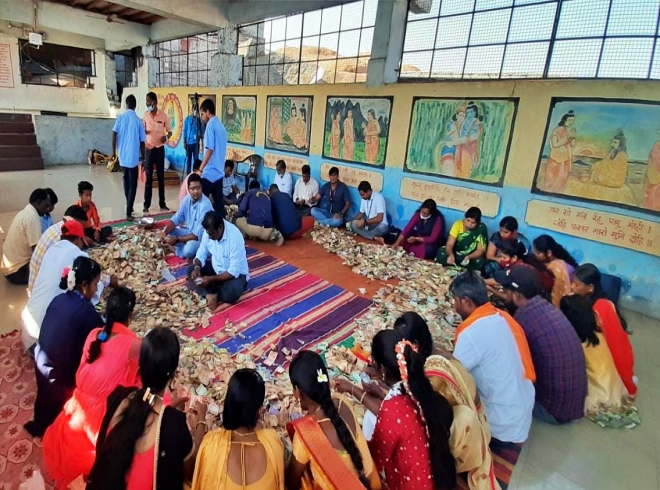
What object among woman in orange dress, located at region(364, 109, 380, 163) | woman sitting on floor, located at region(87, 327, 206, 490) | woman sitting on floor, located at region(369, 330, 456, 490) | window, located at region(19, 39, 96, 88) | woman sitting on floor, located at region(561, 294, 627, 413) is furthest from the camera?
window, located at region(19, 39, 96, 88)

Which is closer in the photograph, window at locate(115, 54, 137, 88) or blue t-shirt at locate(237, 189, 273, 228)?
blue t-shirt at locate(237, 189, 273, 228)

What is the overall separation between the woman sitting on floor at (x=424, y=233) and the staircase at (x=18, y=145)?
398 inches

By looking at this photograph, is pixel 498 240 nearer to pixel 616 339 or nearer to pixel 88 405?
pixel 616 339

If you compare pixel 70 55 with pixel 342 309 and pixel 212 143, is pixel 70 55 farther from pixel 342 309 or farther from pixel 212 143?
pixel 342 309

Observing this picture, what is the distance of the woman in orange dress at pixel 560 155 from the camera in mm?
4816

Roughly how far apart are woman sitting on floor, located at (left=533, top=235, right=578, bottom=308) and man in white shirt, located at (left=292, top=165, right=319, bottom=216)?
13.7 feet

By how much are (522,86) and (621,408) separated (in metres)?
4.08

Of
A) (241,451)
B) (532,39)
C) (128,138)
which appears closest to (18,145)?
(128,138)

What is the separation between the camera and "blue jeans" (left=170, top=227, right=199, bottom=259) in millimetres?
4695

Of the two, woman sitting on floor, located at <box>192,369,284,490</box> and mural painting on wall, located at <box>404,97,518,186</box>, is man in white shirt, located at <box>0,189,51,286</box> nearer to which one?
woman sitting on floor, located at <box>192,369,284,490</box>

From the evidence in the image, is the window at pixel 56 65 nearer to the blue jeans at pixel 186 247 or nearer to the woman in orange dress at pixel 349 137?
the woman in orange dress at pixel 349 137

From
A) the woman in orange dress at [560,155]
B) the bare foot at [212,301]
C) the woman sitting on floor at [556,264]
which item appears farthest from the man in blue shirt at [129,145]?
the woman in orange dress at [560,155]

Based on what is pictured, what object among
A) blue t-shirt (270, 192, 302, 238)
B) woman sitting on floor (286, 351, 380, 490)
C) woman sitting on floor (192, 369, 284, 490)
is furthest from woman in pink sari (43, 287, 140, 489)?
blue t-shirt (270, 192, 302, 238)

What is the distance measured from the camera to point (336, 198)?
A: 23.0ft
